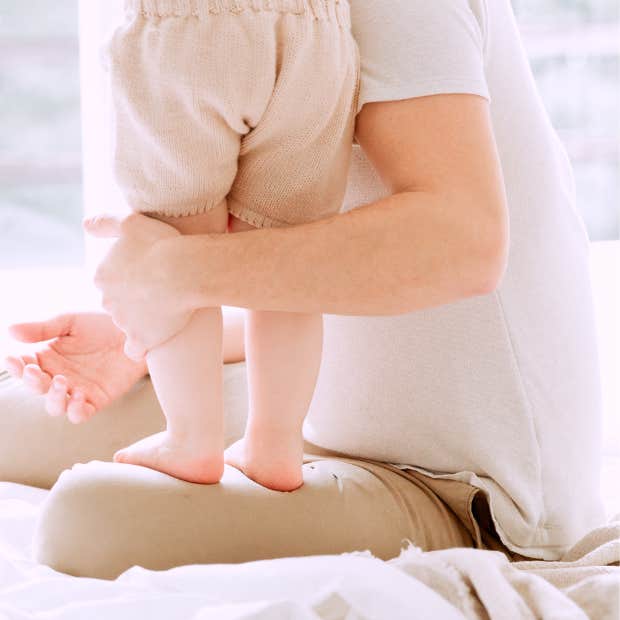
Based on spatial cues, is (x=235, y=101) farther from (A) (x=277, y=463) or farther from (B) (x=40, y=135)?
(B) (x=40, y=135)

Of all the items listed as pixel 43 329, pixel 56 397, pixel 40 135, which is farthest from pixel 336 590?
pixel 40 135

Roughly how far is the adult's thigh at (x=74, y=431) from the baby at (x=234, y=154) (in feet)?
1.12

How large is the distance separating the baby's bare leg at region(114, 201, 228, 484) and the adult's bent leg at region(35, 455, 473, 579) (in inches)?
0.9

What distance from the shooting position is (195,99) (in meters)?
0.97

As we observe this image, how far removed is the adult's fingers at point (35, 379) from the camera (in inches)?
52.5

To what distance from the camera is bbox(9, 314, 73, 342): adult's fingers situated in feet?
4.55

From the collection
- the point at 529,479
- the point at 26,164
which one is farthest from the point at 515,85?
the point at 26,164

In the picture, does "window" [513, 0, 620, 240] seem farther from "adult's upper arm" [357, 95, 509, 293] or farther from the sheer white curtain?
"adult's upper arm" [357, 95, 509, 293]

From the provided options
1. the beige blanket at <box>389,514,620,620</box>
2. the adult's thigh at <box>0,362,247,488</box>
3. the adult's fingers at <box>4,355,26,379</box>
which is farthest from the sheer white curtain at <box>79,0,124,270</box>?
the beige blanket at <box>389,514,620,620</box>

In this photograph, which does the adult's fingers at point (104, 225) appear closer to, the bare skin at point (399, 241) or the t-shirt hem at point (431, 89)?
the bare skin at point (399, 241)

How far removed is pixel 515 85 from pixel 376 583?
57cm

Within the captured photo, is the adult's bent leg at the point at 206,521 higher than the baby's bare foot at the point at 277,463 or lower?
lower

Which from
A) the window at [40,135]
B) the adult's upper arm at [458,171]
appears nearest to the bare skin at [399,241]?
the adult's upper arm at [458,171]

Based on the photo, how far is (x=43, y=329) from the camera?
4.63 ft
